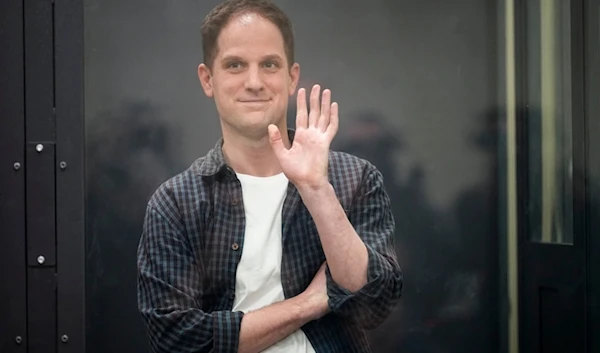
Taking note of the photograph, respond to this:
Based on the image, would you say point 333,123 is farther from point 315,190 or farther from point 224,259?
point 224,259

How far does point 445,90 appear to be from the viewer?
2.39m

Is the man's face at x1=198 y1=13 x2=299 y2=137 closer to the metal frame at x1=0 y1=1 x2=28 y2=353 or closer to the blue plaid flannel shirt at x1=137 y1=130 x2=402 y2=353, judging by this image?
the blue plaid flannel shirt at x1=137 y1=130 x2=402 y2=353

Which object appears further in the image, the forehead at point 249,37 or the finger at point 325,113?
the forehead at point 249,37

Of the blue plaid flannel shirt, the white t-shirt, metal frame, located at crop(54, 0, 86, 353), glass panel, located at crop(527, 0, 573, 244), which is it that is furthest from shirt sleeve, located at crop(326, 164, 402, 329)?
metal frame, located at crop(54, 0, 86, 353)

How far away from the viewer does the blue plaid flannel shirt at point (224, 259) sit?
1.87 metres

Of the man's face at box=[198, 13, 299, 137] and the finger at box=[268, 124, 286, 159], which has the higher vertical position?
the man's face at box=[198, 13, 299, 137]

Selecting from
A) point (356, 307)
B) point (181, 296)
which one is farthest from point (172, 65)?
point (356, 307)

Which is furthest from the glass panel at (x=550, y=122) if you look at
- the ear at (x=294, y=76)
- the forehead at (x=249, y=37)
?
the forehead at (x=249, y=37)

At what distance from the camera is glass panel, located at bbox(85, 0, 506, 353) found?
7.40 feet

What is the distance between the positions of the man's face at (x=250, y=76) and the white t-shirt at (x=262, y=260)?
16 cm

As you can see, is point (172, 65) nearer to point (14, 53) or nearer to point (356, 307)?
point (14, 53)

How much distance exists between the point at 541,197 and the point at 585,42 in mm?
469

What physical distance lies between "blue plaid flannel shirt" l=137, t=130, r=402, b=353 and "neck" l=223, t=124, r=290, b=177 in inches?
1.7

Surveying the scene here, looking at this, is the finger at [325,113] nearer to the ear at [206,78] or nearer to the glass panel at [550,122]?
the ear at [206,78]
